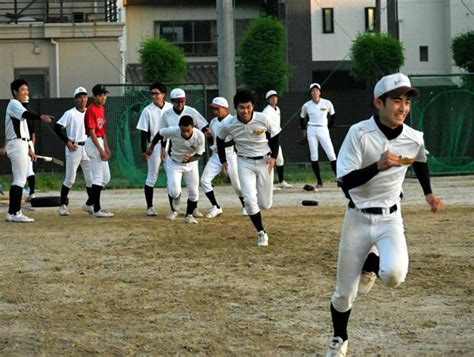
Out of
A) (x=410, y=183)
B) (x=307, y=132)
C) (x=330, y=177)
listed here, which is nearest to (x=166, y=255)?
(x=307, y=132)

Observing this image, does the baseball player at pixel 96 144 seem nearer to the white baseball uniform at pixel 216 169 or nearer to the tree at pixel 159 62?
the white baseball uniform at pixel 216 169

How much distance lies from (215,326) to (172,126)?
8.11 meters

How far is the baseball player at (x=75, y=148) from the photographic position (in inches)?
717

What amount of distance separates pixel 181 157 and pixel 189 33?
35278 mm

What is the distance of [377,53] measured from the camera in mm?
41750

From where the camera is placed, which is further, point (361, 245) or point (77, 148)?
point (77, 148)

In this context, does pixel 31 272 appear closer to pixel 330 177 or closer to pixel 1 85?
pixel 330 177

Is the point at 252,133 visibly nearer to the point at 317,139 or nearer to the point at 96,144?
the point at 96,144

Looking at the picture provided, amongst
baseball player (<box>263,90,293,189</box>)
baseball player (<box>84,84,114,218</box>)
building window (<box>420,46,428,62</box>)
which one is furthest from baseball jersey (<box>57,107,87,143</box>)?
building window (<box>420,46,428,62</box>)

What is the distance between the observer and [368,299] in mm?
10227

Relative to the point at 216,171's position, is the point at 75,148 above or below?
above

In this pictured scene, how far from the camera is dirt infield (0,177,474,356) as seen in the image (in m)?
8.64

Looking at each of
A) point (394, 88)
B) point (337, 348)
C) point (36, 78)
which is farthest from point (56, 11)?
point (337, 348)

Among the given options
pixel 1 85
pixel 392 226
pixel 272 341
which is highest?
pixel 1 85
